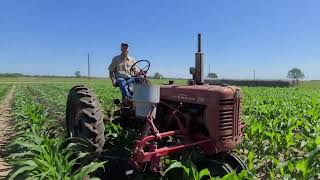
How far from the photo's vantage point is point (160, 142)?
6.09m

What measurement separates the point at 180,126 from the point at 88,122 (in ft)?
4.21

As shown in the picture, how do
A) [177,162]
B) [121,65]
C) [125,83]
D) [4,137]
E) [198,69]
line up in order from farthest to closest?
[4,137], [121,65], [125,83], [198,69], [177,162]

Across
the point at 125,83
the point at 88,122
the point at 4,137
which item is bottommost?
the point at 4,137

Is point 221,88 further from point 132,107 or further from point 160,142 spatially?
point 132,107

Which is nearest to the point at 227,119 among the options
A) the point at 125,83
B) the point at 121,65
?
the point at 125,83

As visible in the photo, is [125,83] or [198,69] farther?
[125,83]

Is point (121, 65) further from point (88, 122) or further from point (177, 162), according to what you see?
point (177, 162)

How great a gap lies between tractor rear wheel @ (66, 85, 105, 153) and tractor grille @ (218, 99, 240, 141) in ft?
5.58

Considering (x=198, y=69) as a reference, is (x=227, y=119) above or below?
below

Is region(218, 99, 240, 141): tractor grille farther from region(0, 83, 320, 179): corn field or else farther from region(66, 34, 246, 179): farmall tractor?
region(0, 83, 320, 179): corn field

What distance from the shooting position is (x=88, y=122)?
234 inches

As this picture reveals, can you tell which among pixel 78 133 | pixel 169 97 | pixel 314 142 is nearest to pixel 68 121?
pixel 78 133

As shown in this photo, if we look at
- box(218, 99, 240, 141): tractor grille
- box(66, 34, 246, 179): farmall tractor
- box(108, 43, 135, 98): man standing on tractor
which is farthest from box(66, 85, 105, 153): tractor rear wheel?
box(218, 99, 240, 141): tractor grille

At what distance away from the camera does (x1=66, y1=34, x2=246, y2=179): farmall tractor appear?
16.7 feet
